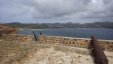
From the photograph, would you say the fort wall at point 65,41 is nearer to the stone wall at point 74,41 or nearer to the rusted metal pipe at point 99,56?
the stone wall at point 74,41

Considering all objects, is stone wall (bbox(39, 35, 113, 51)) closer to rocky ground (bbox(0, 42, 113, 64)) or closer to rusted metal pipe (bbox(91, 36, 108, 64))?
rocky ground (bbox(0, 42, 113, 64))

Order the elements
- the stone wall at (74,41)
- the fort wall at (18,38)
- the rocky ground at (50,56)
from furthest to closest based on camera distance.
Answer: the fort wall at (18,38) → the stone wall at (74,41) → the rocky ground at (50,56)

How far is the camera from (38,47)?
1047 cm

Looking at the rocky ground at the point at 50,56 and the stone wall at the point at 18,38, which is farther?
the stone wall at the point at 18,38

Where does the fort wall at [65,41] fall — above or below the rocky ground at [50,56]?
above

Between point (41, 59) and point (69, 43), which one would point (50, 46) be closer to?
point (69, 43)

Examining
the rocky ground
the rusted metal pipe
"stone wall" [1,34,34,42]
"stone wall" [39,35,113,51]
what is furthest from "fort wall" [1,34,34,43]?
the rusted metal pipe

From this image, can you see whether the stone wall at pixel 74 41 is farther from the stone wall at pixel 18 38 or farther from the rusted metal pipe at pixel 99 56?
the rusted metal pipe at pixel 99 56

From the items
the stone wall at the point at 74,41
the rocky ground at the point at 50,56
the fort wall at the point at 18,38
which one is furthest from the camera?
the fort wall at the point at 18,38

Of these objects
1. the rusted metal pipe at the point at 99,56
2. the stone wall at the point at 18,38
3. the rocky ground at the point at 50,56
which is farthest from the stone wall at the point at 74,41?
the rusted metal pipe at the point at 99,56

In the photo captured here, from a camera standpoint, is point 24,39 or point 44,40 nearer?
point 44,40

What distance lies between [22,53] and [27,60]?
146cm

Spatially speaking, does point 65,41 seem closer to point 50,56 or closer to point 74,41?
point 74,41

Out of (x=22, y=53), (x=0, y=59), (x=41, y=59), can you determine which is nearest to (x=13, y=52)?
(x=22, y=53)
